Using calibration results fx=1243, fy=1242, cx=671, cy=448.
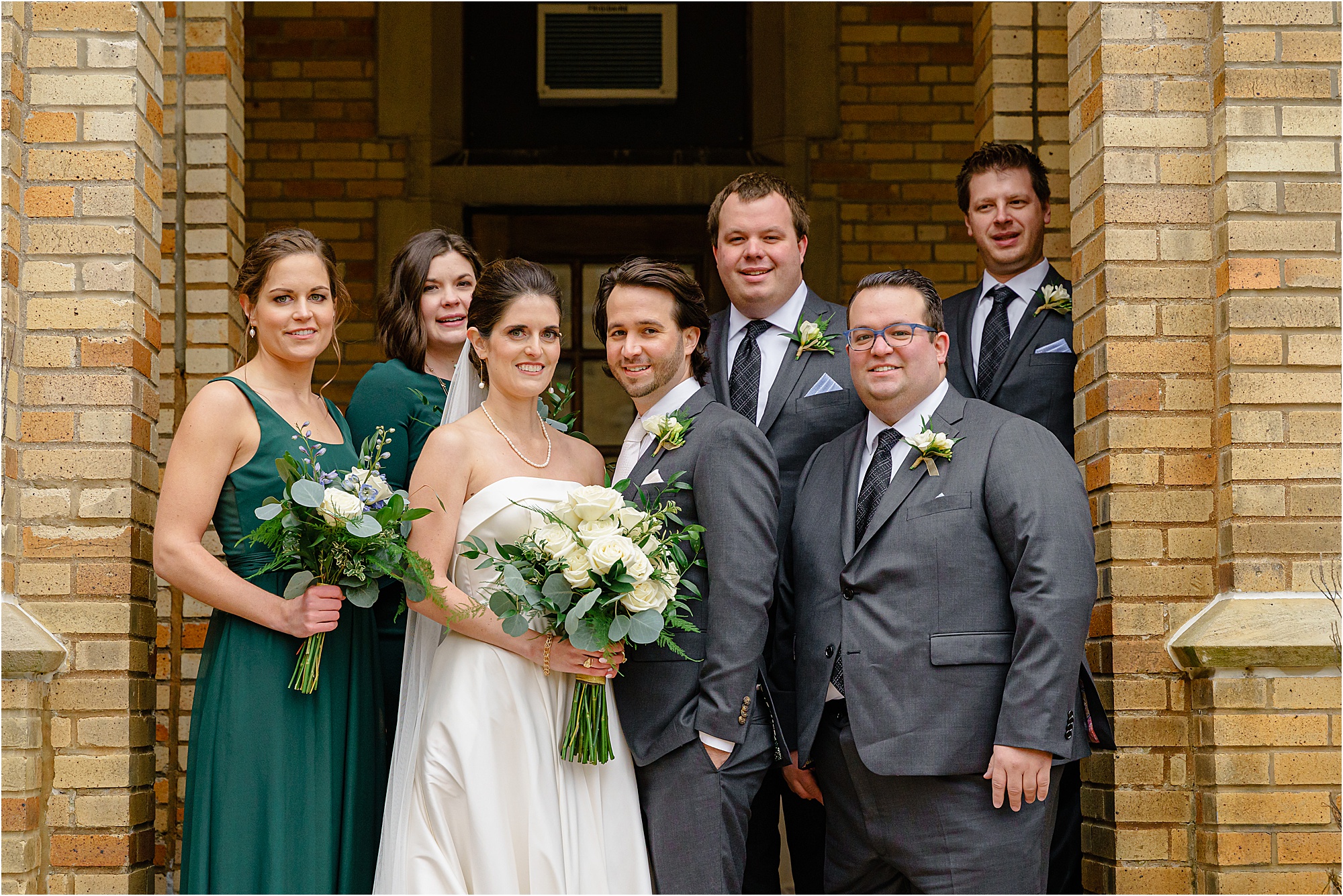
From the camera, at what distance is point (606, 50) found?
7121 millimetres

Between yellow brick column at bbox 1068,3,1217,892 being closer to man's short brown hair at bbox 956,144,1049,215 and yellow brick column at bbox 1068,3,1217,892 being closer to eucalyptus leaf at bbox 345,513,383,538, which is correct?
man's short brown hair at bbox 956,144,1049,215

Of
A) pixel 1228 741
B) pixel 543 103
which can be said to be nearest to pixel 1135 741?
pixel 1228 741

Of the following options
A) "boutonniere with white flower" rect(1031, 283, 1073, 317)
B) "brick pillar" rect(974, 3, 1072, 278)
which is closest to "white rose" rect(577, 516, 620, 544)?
"boutonniere with white flower" rect(1031, 283, 1073, 317)

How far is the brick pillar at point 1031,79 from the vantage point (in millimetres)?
4750

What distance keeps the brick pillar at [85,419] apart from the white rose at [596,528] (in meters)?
1.58

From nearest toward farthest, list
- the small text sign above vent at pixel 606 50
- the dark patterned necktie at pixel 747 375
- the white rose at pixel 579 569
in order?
the white rose at pixel 579 569 < the dark patterned necktie at pixel 747 375 < the small text sign above vent at pixel 606 50

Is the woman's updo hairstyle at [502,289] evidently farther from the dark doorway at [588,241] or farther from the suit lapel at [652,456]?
the dark doorway at [588,241]

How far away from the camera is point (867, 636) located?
338 centimetres

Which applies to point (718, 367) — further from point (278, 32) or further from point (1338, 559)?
point (278, 32)

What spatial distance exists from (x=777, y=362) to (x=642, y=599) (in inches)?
47.0

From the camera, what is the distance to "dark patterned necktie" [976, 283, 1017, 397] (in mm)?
4191

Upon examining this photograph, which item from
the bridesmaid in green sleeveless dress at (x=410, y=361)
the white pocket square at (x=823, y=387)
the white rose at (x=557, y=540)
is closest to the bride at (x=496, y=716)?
the white rose at (x=557, y=540)

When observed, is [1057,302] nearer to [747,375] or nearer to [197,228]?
[747,375]

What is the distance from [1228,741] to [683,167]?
15.0ft
